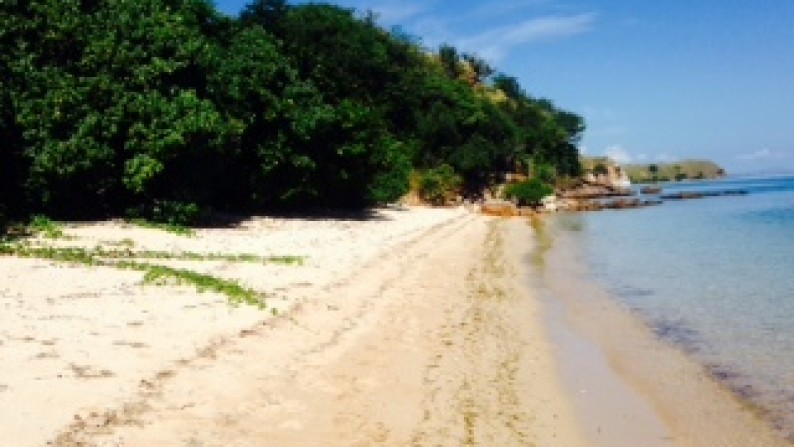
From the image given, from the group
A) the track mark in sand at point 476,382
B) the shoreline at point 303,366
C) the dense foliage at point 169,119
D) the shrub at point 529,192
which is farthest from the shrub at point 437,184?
the track mark in sand at point 476,382

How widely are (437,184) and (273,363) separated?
56.4 meters

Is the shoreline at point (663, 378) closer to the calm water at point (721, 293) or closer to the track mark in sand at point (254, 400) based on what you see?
the calm water at point (721, 293)

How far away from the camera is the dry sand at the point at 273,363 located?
26.8 ft

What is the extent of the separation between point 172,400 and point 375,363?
11.8 feet

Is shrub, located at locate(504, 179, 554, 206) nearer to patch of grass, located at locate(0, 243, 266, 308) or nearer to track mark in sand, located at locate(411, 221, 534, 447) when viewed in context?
track mark in sand, located at locate(411, 221, 534, 447)

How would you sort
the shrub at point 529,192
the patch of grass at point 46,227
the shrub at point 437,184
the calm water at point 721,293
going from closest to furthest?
1. the calm water at point 721,293
2. the patch of grass at point 46,227
3. the shrub at point 437,184
4. the shrub at point 529,192

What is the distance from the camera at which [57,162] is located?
84.2ft

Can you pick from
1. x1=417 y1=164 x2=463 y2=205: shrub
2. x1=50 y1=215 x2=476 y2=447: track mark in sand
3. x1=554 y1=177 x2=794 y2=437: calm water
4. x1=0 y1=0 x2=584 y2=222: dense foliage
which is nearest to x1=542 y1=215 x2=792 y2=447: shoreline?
x1=554 y1=177 x2=794 y2=437: calm water

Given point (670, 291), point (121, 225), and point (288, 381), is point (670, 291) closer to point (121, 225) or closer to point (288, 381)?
point (288, 381)

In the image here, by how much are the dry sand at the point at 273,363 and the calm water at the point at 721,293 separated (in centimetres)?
300

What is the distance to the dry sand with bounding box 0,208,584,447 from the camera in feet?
26.8

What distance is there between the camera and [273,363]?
36.1 ft

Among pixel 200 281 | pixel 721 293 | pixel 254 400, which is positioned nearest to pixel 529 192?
pixel 721 293

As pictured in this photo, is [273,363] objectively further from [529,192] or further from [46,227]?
[529,192]
